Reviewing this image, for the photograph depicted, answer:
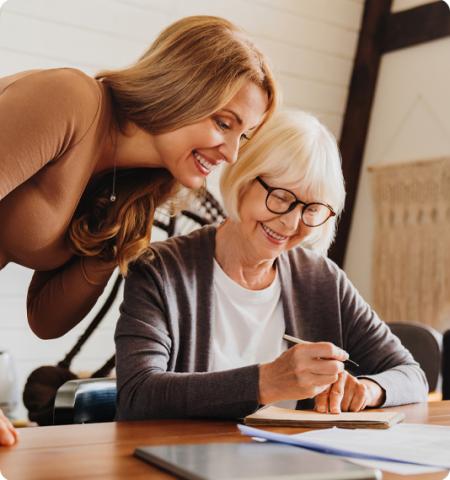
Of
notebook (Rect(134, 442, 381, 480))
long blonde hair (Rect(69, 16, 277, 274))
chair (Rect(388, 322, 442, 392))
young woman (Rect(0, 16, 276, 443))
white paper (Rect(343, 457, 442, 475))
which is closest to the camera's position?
notebook (Rect(134, 442, 381, 480))

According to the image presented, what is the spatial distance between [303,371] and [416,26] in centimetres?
305

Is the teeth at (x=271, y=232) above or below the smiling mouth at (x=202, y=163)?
below

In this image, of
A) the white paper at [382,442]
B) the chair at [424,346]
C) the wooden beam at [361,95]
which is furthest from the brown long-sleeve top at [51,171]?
the wooden beam at [361,95]

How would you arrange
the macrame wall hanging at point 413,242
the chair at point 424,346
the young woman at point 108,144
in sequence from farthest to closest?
the macrame wall hanging at point 413,242
the chair at point 424,346
the young woman at point 108,144

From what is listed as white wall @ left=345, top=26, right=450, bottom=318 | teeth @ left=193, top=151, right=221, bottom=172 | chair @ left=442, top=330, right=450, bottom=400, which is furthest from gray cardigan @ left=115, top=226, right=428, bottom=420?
white wall @ left=345, top=26, right=450, bottom=318

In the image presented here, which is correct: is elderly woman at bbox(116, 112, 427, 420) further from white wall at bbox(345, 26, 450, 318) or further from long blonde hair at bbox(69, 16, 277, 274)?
white wall at bbox(345, 26, 450, 318)

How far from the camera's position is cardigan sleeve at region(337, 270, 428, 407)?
177 cm

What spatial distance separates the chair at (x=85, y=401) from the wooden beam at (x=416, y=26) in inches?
113

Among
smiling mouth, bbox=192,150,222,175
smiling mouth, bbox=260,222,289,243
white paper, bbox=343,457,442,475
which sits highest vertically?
smiling mouth, bbox=192,150,222,175

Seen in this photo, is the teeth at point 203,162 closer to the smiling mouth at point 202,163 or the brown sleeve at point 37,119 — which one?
the smiling mouth at point 202,163

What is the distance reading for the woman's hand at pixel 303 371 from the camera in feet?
4.38

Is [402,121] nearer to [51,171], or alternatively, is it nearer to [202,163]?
[202,163]

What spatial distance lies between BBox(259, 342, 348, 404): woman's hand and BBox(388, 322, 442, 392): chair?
3.22 ft

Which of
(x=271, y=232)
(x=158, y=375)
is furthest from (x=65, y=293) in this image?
(x=271, y=232)
